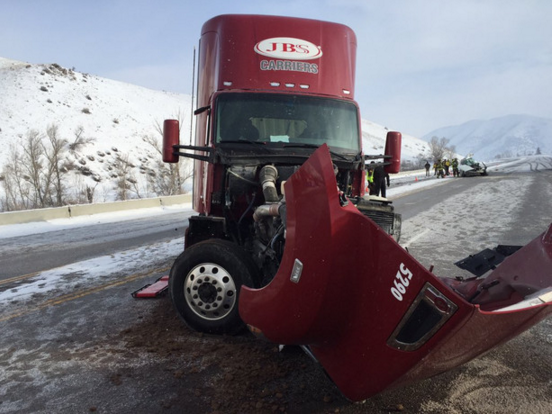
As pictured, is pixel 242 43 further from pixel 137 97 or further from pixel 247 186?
pixel 137 97

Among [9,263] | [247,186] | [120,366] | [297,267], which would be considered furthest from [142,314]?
[9,263]

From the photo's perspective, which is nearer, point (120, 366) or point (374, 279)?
point (374, 279)

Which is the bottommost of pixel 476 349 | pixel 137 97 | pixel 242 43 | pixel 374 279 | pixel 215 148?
pixel 476 349

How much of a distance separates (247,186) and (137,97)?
76.6 metres

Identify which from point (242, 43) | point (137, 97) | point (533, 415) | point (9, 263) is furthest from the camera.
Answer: point (137, 97)

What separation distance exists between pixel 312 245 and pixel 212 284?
1.75m

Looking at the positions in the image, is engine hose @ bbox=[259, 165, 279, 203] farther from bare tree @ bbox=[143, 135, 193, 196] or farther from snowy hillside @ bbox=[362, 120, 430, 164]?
snowy hillside @ bbox=[362, 120, 430, 164]

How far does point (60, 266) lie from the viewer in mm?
7430

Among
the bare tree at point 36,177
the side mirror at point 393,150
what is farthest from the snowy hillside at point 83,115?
the side mirror at point 393,150

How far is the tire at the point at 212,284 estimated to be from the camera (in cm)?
399

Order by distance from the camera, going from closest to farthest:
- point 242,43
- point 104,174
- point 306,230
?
point 306,230
point 242,43
point 104,174

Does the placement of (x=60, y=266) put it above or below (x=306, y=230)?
below

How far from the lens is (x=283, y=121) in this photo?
537 cm

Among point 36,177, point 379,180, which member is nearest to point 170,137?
point 379,180
